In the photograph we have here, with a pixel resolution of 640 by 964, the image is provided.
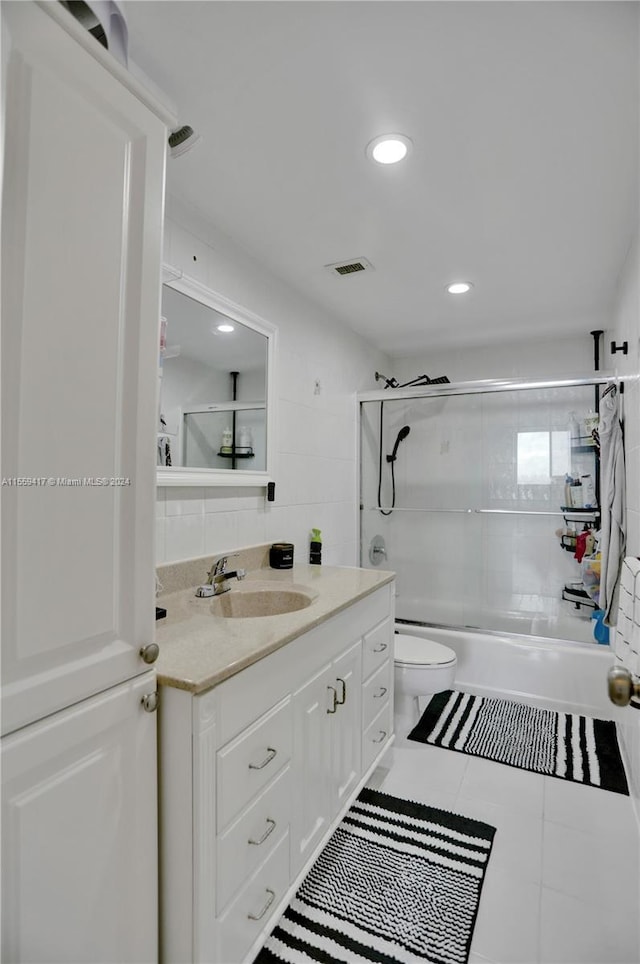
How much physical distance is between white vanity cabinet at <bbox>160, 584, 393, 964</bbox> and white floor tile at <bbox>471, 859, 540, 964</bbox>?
49cm

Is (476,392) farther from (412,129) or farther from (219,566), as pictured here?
(219,566)

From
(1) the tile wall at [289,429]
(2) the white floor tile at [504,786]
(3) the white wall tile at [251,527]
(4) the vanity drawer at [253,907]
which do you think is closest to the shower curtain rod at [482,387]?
(1) the tile wall at [289,429]

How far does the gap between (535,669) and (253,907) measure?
208 centimetres

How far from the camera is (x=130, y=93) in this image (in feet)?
2.90

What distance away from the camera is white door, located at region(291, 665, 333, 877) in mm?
1343

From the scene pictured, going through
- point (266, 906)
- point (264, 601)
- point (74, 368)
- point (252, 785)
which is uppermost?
point (74, 368)

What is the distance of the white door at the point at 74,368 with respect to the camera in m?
0.70

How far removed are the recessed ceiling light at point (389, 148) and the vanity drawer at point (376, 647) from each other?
166 centimetres

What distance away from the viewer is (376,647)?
1948 mm

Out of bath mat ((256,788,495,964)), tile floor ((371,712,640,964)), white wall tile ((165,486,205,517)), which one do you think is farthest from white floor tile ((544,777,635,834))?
white wall tile ((165,486,205,517))

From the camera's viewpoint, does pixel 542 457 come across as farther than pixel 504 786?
Yes

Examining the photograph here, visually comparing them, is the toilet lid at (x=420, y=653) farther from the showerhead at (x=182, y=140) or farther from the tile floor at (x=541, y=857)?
the showerhead at (x=182, y=140)

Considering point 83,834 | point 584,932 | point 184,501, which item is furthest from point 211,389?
point 584,932

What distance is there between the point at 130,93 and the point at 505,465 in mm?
2969
